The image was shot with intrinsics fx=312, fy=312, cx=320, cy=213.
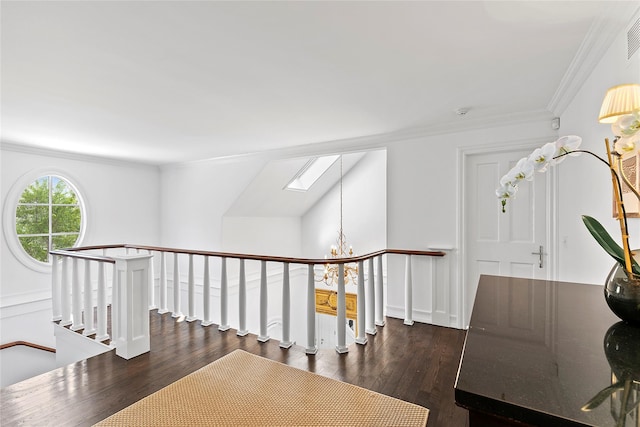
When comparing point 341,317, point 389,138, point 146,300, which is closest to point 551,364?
point 341,317

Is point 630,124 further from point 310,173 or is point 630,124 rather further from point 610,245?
point 310,173

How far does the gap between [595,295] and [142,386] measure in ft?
9.03

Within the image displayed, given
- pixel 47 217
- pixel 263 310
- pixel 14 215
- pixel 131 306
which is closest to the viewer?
pixel 131 306

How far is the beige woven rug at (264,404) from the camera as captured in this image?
64.3 inches

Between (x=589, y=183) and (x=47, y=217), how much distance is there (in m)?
6.31

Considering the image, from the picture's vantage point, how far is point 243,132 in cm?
368

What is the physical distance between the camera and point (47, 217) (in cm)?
457

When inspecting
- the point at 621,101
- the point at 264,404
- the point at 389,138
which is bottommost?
the point at 264,404

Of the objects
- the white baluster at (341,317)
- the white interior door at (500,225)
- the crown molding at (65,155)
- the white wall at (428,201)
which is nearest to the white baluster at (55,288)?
the crown molding at (65,155)

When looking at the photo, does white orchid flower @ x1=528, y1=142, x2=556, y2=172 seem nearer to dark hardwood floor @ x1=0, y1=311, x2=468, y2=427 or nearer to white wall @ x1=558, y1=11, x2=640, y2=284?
white wall @ x1=558, y1=11, x2=640, y2=284

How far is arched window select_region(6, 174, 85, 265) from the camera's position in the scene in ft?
14.1

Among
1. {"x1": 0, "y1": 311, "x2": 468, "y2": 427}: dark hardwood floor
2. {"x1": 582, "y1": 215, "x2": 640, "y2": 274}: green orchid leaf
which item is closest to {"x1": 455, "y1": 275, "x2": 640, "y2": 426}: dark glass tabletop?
{"x1": 582, "y1": 215, "x2": 640, "y2": 274}: green orchid leaf

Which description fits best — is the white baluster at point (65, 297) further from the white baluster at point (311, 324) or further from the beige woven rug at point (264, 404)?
the white baluster at point (311, 324)

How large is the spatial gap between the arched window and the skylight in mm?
3368
